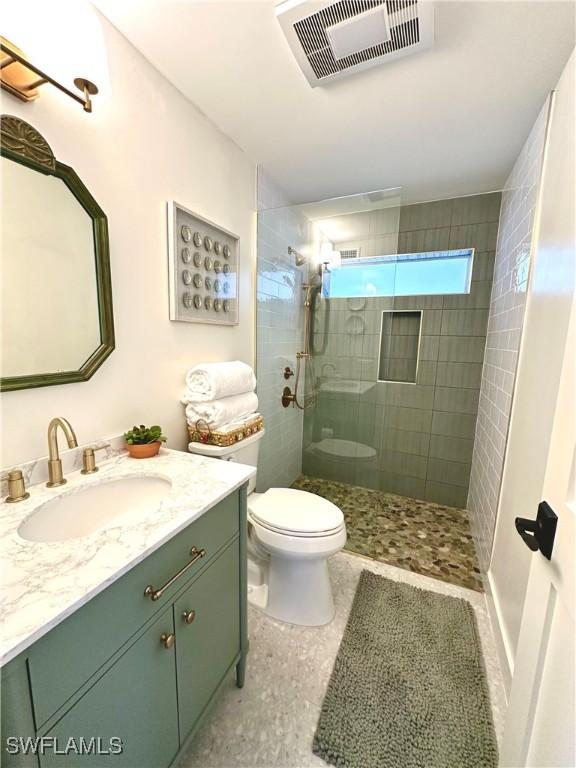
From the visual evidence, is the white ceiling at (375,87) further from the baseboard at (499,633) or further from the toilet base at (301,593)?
the baseboard at (499,633)

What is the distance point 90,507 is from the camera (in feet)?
3.25

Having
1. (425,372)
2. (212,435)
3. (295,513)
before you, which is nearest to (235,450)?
(212,435)

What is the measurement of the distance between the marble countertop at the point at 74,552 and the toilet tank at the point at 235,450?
1.19ft

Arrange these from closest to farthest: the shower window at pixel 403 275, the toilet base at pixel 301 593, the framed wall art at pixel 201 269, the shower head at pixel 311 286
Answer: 1. the framed wall art at pixel 201 269
2. the toilet base at pixel 301 593
3. the shower window at pixel 403 275
4. the shower head at pixel 311 286

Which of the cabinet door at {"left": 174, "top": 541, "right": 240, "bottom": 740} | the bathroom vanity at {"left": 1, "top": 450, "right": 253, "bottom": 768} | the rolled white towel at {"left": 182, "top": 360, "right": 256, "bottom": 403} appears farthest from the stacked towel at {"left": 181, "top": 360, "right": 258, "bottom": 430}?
the cabinet door at {"left": 174, "top": 541, "right": 240, "bottom": 740}

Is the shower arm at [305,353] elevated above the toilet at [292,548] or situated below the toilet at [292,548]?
above

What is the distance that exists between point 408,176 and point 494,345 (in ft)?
4.01

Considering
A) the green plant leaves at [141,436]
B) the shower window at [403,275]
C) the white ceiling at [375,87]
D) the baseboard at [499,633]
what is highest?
the white ceiling at [375,87]

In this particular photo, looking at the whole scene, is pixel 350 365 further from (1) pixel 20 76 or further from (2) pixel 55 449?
(1) pixel 20 76

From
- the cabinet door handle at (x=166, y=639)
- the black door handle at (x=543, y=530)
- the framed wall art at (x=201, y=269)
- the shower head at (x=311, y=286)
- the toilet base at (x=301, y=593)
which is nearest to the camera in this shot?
the black door handle at (x=543, y=530)

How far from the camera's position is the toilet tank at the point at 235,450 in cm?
143

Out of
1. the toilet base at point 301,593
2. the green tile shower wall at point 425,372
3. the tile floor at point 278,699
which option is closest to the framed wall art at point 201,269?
the green tile shower wall at point 425,372

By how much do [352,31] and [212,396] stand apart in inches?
55.8

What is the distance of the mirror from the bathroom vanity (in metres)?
0.38
